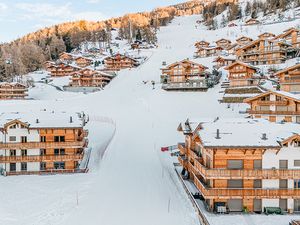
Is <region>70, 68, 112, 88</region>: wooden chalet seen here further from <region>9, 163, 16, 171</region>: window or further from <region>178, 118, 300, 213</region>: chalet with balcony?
<region>178, 118, 300, 213</region>: chalet with balcony

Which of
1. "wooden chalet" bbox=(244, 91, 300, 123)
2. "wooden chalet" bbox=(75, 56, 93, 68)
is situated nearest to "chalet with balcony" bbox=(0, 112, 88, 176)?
"wooden chalet" bbox=(244, 91, 300, 123)

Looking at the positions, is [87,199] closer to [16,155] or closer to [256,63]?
[16,155]

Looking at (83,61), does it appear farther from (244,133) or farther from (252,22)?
(244,133)

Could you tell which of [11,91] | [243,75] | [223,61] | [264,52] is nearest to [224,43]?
[223,61]

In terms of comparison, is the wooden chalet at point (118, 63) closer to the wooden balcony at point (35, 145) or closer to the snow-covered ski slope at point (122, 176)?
the snow-covered ski slope at point (122, 176)

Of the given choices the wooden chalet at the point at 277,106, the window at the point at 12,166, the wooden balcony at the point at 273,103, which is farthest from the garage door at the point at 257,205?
the window at the point at 12,166

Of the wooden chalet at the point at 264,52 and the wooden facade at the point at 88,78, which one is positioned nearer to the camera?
the wooden chalet at the point at 264,52
